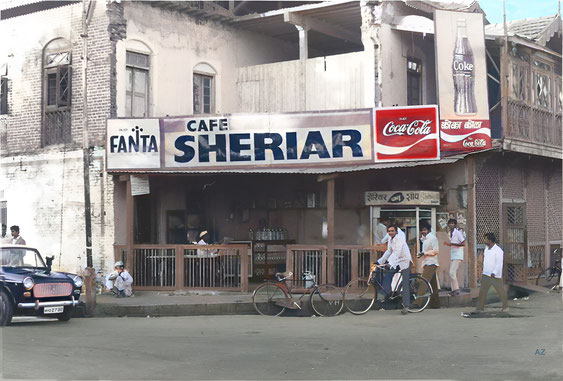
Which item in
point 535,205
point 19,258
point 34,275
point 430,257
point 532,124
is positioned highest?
point 532,124

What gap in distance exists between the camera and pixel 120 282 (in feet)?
58.8

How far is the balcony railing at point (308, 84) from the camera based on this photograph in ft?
66.5

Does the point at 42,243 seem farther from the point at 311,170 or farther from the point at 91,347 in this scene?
the point at 91,347

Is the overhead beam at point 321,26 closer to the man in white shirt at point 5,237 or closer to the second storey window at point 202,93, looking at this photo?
the second storey window at point 202,93

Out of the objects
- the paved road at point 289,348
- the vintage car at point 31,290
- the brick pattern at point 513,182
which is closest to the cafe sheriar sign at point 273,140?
the brick pattern at point 513,182

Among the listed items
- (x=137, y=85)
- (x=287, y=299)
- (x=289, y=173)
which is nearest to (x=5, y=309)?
(x=287, y=299)

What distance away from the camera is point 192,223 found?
2194cm

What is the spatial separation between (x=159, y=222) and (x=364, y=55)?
6.66 meters

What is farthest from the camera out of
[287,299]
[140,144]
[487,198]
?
[487,198]

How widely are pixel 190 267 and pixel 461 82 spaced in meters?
7.36

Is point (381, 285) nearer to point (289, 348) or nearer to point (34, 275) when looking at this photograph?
point (289, 348)

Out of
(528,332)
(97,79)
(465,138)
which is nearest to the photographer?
(528,332)

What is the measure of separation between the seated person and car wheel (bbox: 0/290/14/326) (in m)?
4.47

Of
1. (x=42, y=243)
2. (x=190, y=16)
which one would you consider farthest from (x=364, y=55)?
(x=42, y=243)
